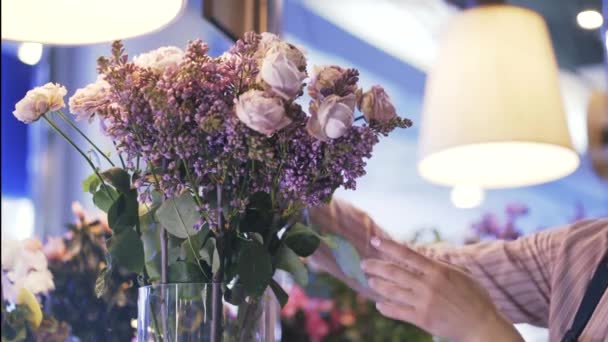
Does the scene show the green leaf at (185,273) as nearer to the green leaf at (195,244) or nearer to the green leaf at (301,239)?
the green leaf at (195,244)

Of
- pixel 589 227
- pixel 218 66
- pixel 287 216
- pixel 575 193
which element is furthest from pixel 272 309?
pixel 575 193

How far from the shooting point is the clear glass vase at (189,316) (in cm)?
98

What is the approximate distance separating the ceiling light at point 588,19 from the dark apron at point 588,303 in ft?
7.68

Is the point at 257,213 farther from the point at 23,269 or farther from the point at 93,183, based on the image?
the point at 23,269

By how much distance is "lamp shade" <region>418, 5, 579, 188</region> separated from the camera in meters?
1.65

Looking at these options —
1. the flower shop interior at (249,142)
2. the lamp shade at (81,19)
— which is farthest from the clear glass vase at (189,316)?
the lamp shade at (81,19)

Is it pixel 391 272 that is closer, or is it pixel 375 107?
pixel 375 107

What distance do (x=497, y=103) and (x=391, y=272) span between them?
0.58m

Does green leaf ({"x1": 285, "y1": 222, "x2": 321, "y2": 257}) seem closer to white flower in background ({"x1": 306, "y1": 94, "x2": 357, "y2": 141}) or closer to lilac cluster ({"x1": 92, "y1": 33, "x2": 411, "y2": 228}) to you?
lilac cluster ({"x1": 92, "y1": 33, "x2": 411, "y2": 228})

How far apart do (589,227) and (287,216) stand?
2.61 feet

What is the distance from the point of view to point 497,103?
5.42ft

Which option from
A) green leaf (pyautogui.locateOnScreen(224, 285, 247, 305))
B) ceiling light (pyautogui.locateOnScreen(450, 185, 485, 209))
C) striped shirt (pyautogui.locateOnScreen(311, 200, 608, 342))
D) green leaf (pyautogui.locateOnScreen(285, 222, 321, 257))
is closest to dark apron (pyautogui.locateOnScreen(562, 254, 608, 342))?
striped shirt (pyautogui.locateOnScreen(311, 200, 608, 342))

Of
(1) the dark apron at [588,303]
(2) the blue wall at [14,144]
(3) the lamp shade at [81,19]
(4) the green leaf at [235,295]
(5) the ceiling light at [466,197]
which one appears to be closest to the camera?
(4) the green leaf at [235,295]

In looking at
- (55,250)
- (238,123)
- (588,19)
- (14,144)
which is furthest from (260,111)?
(588,19)
